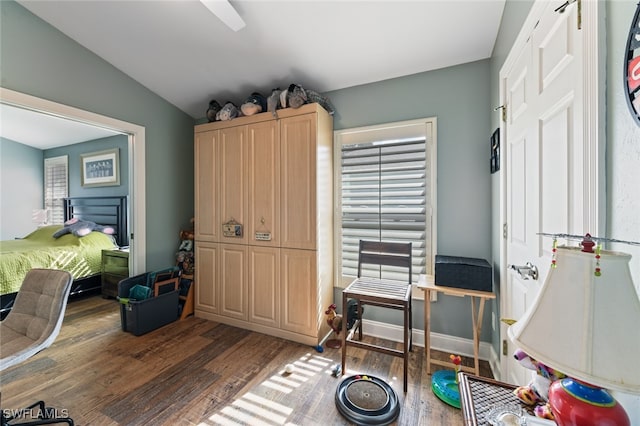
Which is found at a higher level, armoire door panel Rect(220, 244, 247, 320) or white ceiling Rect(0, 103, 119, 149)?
white ceiling Rect(0, 103, 119, 149)

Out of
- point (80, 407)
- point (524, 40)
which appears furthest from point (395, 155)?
point (80, 407)

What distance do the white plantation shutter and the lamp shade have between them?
632 cm

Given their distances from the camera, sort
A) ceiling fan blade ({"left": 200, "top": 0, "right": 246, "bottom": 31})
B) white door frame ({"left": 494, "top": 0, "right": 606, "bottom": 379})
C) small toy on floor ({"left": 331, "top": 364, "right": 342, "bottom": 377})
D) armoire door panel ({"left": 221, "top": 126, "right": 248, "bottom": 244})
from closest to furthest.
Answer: white door frame ({"left": 494, "top": 0, "right": 606, "bottom": 379}), ceiling fan blade ({"left": 200, "top": 0, "right": 246, "bottom": 31}), small toy on floor ({"left": 331, "top": 364, "right": 342, "bottom": 377}), armoire door panel ({"left": 221, "top": 126, "right": 248, "bottom": 244})

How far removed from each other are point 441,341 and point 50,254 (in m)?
4.47

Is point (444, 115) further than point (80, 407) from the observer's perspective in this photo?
Yes

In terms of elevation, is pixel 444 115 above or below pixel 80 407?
above

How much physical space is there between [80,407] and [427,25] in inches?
136

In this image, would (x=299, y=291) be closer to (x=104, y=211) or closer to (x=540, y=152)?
(x=540, y=152)

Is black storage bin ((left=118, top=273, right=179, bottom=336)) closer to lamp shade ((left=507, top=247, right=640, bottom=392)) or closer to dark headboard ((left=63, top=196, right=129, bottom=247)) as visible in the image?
dark headboard ((left=63, top=196, right=129, bottom=247))

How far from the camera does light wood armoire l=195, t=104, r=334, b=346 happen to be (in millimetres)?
2285

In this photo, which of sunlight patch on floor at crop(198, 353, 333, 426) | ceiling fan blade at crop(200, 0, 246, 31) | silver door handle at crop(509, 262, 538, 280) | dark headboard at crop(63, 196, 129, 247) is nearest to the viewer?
silver door handle at crop(509, 262, 538, 280)

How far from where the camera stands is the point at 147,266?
112 inches

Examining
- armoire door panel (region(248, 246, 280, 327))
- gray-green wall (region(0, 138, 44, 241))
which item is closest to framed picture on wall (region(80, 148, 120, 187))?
gray-green wall (region(0, 138, 44, 241))

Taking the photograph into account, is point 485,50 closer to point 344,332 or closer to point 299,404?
point 344,332
